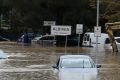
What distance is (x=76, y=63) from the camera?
21984 millimetres

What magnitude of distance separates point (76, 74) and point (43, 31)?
75.6 meters

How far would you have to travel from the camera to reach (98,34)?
48.6 m

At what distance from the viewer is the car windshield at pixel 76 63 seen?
21859 mm

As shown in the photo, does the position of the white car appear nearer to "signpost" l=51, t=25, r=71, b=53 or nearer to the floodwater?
the floodwater

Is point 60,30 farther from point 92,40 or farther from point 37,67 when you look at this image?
point 37,67

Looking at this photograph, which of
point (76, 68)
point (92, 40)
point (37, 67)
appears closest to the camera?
point (76, 68)

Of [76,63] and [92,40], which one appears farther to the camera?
[92,40]

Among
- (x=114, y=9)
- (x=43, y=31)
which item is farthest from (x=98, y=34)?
(x=43, y=31)

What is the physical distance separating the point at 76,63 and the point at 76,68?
14.6 inches

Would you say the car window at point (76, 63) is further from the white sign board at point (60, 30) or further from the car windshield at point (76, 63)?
the white sign board at point (60, 30)

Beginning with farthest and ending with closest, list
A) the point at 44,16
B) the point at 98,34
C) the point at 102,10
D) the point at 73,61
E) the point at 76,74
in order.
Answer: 1. the point at 44,16
2. the point at 102,10
3. the point at 98,34
4. the point at 73,61
5. the point at 76,74

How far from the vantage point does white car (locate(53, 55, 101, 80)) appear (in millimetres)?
20062

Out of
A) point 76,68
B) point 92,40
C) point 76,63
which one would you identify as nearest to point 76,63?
point 76,63

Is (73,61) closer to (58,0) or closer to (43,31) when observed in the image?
(58,0)
